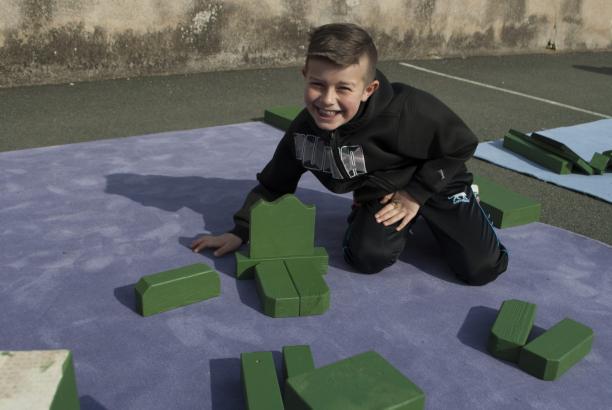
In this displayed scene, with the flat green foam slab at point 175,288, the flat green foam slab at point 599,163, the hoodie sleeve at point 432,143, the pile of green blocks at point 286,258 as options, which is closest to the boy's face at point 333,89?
the hoodie sleeve at point 432,143

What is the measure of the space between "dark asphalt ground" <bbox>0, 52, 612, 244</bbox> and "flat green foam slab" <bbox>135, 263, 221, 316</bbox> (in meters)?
1.81

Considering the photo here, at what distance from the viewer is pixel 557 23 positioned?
9148 mm

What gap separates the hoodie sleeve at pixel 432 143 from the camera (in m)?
2.36

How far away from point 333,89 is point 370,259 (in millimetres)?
683

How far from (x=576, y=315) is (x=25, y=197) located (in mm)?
2464

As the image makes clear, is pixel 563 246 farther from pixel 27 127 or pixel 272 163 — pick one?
pixel 27 127

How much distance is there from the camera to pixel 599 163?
3.81 metres

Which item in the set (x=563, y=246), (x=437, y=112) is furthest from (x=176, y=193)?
Result: (x=563, y=246)

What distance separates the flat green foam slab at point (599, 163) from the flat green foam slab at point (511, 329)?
1.98m

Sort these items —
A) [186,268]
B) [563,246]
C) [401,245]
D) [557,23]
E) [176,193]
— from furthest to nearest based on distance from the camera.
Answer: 1. [557,23]
2. [176,193]
3. [563,246]
4. [401,245]
5. [186,268]

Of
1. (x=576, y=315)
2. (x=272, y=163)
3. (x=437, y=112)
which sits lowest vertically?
(x=576, y=315)

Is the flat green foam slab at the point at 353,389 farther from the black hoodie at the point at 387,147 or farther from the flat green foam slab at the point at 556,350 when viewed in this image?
the black hoodie at the point at 387,147

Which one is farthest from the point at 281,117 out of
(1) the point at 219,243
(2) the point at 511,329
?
(2) the point at 511,329

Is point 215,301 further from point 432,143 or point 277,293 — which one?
point 432,143
